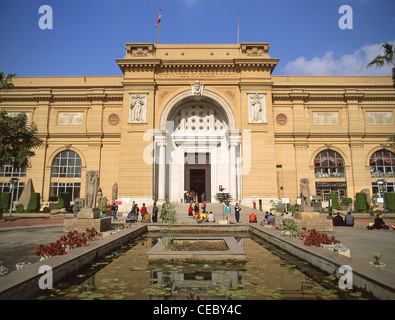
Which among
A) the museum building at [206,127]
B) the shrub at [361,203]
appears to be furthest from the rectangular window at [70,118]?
the shrub at [361,203]

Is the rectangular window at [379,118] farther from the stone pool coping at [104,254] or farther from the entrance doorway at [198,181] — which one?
the stone pool coping at [104,254]

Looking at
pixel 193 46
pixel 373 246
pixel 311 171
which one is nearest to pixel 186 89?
pixel 193 46

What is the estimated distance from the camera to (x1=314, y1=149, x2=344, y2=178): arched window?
87.9ft

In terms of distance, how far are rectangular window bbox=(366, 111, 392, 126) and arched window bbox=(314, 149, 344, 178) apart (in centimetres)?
525

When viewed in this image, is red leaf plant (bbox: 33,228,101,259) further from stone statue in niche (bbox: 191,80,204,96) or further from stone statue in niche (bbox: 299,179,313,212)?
stone statue in niche (bbox: 191,80,204,96)

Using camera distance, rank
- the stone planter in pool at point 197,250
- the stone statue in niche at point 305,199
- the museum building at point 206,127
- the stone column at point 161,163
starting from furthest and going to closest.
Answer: the museum building at point 206,127, the stone column at point 161,163, the stone statue in niche at point 305,199, the stone planter in pool at point 197,250

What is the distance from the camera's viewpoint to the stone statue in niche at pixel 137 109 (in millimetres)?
23984

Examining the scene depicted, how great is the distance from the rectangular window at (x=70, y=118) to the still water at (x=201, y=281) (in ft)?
80.3

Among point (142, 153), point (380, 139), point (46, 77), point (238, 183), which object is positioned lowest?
point (238, 183)

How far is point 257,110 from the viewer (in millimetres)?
24141

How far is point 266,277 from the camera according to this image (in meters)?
5.06

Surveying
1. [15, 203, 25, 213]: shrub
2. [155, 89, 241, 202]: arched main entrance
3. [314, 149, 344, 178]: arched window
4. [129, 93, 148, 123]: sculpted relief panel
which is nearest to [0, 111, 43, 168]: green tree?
[15, 203, 25, 213]: shrub

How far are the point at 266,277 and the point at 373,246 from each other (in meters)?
5.04

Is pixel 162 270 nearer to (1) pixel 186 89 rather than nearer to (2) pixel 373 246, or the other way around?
(2) pixel 373 246
